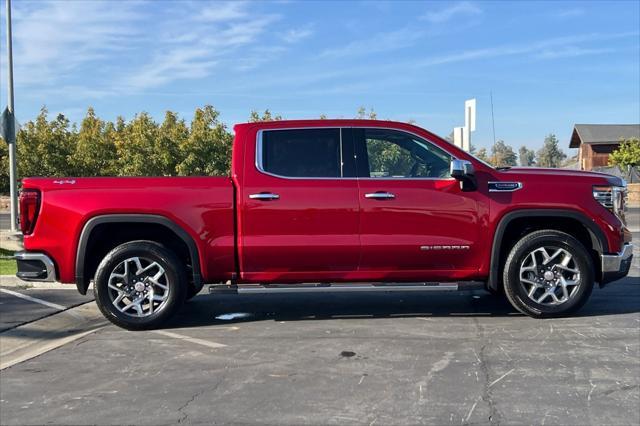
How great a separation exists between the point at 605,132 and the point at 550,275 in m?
58.1

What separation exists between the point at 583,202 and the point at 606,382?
2182 millimetres

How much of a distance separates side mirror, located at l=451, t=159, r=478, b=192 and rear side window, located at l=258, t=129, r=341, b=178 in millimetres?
1135

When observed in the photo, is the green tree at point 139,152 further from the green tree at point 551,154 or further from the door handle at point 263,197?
the green tree at point 551,154

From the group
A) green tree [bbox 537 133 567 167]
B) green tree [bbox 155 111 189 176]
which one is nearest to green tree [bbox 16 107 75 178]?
green tree [bbox 155 111 189 176]

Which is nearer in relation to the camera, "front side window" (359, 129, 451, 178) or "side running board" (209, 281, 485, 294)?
"side running board" (209, 281, 485, 294)

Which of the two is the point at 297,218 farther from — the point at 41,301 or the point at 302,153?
the point at 41,301

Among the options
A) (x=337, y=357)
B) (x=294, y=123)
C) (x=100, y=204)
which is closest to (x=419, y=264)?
(x=337, y=357)

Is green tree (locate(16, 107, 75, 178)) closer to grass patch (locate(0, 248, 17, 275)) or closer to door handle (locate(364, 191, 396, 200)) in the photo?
grass patch (locate(0, 248, 17, 275))

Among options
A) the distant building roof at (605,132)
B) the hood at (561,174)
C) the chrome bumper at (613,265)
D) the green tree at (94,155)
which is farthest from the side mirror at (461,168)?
the distant building roof at (605,132)

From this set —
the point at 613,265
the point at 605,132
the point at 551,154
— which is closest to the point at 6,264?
the point at 613,265

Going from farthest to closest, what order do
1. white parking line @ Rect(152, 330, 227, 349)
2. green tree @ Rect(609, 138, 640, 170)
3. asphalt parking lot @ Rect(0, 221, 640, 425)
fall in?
green tree @ Rect(609, 138, 640, 170) → white parking line @ Rect(152, 330, 227, 349) → asphalt parking lot @ Rect(0, 221, 640, 425)

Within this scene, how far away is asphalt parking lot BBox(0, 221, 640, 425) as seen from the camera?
3.92 metres

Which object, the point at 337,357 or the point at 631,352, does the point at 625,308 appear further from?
the point at 337,357

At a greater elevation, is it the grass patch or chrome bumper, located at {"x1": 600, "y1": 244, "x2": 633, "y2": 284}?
chrome bumper, located at {"x1": 600, "y1": 244, "x2": 633, "y2": 284}
